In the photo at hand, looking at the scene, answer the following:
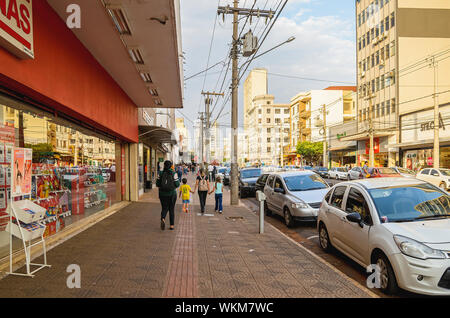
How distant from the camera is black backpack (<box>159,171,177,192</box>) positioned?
29.8 feet

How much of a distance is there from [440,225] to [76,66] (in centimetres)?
750

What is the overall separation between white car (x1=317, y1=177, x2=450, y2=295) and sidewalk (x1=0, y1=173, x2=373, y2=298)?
53cm

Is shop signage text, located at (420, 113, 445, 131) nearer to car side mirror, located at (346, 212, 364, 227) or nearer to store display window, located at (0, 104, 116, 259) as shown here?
store display window, located at (0, 104, 116, 259)

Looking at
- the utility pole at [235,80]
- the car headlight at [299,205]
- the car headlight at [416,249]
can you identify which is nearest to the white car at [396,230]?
the car headlight at [416,249]

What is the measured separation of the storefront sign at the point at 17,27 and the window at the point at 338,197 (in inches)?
233

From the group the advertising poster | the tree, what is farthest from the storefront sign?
the tree

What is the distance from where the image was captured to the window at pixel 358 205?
5629mm

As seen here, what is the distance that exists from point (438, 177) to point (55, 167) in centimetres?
2294

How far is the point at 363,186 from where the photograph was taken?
6.21 metres

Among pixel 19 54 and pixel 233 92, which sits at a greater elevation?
pixel 233 92

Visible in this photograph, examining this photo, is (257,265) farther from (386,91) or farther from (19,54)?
(386,91)

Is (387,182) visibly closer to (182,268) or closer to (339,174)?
(182,268)

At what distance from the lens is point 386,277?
4.76m
